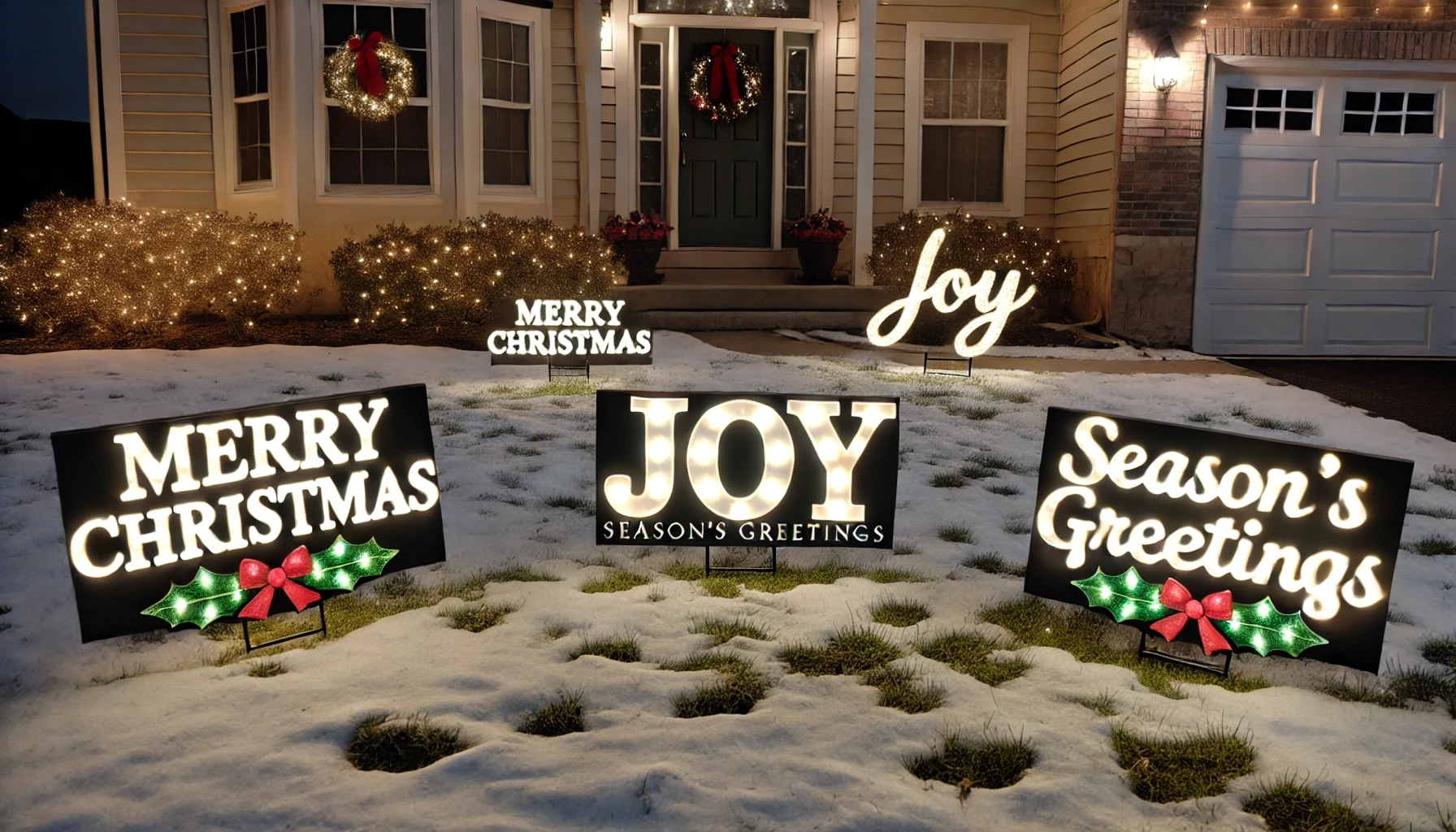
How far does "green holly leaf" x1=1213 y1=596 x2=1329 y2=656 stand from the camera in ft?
8.87

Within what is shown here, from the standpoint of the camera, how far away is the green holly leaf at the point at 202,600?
272 cm

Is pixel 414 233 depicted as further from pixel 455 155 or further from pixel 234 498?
pixel 234 498

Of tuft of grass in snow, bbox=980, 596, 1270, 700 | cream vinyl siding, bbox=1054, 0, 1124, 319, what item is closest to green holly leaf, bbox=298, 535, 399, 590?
tuft of grass in snow, bbox=980, 596, 1270, 700

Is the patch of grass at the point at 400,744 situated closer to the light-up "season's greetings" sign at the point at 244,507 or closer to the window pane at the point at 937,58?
the light-up "season's greetings" sign at the point at 244,507

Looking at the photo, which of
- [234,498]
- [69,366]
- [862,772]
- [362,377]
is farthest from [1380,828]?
[69,366]

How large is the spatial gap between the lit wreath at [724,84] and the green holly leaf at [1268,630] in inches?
341

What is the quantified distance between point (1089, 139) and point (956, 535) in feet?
24.4

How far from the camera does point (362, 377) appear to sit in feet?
23.8

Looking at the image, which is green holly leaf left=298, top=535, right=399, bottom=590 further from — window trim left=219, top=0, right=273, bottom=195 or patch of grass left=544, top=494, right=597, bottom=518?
window trim left=219, top=0, right=273, bottom=195

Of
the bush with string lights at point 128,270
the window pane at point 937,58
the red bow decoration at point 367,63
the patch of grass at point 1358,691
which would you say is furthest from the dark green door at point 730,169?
the patch of grass at point 1358,691

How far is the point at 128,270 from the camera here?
844 cm

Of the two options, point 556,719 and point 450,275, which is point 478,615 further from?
point 450,275

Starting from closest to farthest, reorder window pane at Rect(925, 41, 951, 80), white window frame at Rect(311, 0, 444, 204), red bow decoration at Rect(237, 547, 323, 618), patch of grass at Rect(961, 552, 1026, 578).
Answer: red bow decoration at Rect(237, 547, 323, 618)
patch of grass at Rect(961, 552, 1026, 578)
white window frame at Rect(311, 0, 444, 204)
window pane at Rect(925, 41, 951, 80)

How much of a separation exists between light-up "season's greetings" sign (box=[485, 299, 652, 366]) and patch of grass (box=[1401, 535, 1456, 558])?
4259 millimetres
